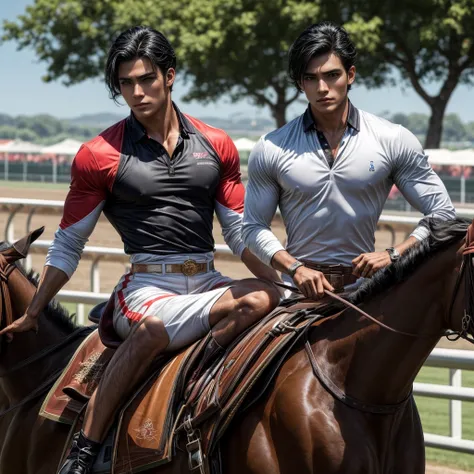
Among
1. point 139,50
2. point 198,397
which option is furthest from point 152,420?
point 139,50

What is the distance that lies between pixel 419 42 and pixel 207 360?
34135 millimetres

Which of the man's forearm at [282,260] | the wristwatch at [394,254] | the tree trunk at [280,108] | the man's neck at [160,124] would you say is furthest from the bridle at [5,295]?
the tree trunk at [280,108]

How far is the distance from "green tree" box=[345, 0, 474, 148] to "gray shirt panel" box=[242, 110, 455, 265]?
105ft

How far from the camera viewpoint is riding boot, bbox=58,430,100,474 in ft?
14.7

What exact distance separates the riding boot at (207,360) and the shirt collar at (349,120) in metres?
0.91

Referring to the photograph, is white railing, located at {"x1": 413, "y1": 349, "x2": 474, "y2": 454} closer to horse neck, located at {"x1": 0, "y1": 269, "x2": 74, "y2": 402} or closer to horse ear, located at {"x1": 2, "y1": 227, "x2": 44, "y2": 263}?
horse neck, located at {"x1": 0, "y1": 269, "x2": 74, "y2": 402}

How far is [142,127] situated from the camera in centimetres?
482

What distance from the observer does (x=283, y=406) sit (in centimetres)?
402

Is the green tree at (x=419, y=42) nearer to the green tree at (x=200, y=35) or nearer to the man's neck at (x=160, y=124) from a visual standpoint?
the green tree at (x=200, y=35)

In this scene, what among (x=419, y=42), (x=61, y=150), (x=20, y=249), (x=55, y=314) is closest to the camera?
(x=20, y=249)

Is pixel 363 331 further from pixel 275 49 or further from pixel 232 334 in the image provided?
pixel 275 49

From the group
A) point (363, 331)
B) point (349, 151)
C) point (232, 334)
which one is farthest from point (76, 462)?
point (349, 151)

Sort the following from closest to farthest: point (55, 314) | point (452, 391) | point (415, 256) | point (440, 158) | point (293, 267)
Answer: point (415, 256) → point (293, 267) → point (55, 314) → point (452, 391) → point (440, 158)

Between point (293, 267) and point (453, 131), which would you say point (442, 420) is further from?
point (453, 131)
